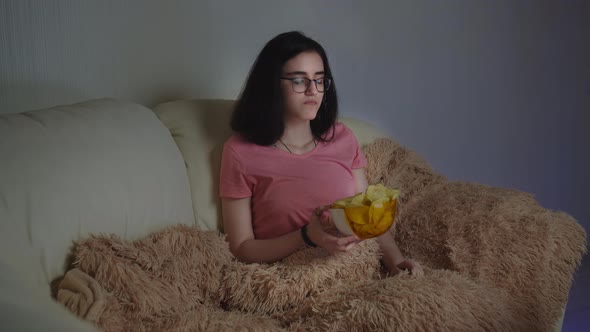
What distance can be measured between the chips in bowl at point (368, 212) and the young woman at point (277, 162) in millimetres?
301

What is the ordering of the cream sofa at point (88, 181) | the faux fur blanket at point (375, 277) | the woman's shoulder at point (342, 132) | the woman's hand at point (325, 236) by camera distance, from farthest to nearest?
the woman's shoulder at point (342, 132), the woman's hand at point (325, 236), the faux fur blanket at point (375, 277), the cream sofa at point (88, 181)

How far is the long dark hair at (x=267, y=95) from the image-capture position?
1.60 meters

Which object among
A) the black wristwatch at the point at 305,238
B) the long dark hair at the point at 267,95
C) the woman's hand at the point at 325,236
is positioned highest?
the long dark hair at the point at 267,95

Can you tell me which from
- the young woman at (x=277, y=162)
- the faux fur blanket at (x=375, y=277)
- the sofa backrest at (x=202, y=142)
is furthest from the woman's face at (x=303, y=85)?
the faux fur blanket at (x=375, y=277)

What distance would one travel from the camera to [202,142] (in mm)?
→ 1677

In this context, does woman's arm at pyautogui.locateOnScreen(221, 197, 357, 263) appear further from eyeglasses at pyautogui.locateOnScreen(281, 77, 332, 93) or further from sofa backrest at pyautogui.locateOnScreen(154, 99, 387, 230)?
eyeglasses at pyautogui.locateOnScreen(281, 77, 332, 93)

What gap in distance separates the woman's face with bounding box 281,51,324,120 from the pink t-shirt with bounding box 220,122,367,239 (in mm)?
121

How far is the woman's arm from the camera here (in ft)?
4.59

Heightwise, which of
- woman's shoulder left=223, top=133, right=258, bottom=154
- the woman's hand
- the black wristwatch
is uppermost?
woman's shoulder left=223, top=133, right=258, bottom=154

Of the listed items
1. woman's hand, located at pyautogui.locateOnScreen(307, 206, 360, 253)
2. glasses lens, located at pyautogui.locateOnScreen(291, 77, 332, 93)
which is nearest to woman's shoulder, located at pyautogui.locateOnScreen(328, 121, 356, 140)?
glasses lens, located at pyautogui.locateOnScreen(291, 77, 332, 93)

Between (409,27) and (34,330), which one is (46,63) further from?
(409,27)

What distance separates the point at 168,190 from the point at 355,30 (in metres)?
1.22

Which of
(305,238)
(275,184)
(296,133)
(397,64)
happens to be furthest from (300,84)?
(397,64)

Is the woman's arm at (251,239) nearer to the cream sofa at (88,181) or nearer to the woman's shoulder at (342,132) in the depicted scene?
the cream sofa at (88,181)
